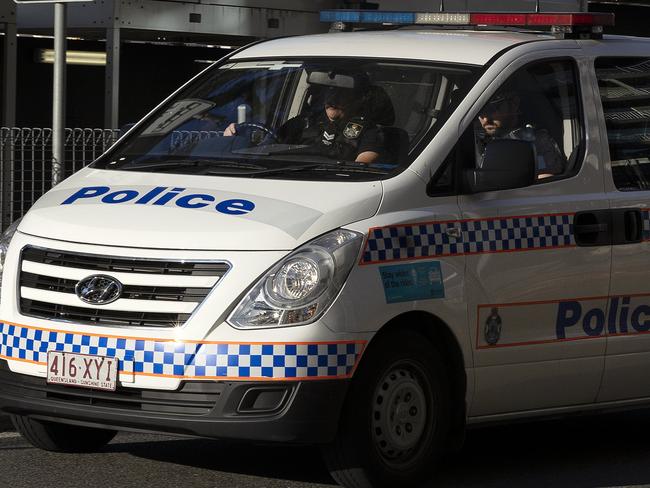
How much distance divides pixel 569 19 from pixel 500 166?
109 cm

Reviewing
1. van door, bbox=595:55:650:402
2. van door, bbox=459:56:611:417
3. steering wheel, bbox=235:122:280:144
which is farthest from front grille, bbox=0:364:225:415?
van door, bbox=595:55:650:402

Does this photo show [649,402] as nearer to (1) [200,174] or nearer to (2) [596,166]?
(2) [596,166]

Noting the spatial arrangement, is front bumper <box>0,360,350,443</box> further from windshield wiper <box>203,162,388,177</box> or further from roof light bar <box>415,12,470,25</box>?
roof light bar <box>415,12,470,25</box>

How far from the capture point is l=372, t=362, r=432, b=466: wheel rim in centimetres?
580

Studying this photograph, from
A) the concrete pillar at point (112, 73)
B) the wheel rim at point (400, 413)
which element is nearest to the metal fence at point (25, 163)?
the concrete pillar at point (112, 73)

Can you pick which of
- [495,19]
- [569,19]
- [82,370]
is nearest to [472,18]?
[495,19]

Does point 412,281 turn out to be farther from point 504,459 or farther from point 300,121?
point 504,459

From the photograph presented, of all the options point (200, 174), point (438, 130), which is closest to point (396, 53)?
point (438, 130)

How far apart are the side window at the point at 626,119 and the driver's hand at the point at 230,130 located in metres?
1.59

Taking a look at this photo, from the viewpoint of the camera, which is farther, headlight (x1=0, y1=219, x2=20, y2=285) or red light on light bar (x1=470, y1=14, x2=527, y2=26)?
red light on light bar (x1=470, y1=14, x2=527, y2=26)

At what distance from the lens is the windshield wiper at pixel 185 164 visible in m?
6.30

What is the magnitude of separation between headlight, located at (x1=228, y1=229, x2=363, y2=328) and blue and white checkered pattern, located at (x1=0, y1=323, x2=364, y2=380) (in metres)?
0.10

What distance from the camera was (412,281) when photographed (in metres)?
5.78

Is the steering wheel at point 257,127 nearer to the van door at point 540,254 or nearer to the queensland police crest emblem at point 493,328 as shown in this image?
the van door at point 540,254
